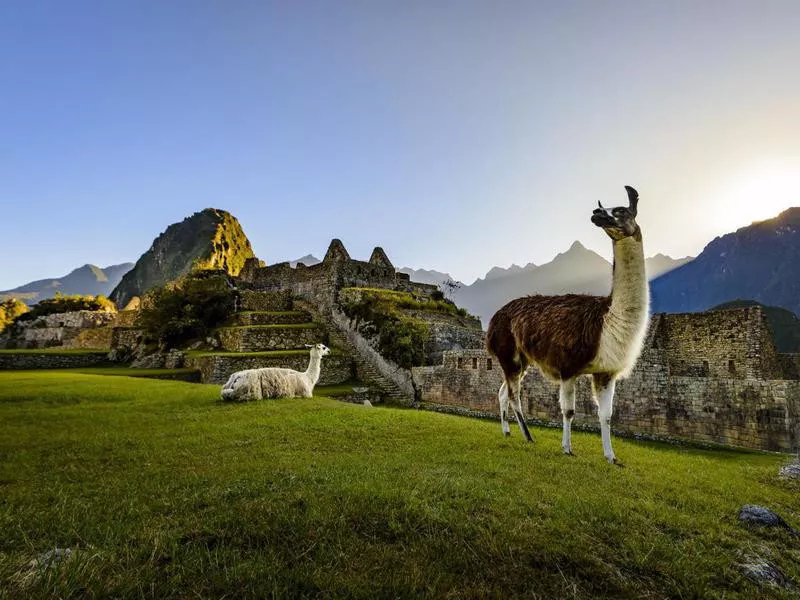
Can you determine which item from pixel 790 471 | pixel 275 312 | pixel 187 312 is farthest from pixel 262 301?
pixel 790 471

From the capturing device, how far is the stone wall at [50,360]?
25.5 m

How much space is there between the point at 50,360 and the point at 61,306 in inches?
802

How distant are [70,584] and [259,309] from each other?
31086mm

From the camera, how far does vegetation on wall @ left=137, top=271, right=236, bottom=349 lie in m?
28.2

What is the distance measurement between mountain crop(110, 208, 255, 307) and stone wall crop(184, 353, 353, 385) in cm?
6567

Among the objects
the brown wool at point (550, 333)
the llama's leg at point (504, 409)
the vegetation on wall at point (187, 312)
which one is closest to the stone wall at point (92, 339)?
the vegetation on wall at point (187, 312)

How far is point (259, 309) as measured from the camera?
3191cm

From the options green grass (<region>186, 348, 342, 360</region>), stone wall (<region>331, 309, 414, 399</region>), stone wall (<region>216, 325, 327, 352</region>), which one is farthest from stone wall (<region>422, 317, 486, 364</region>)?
stone wall (<region>216, 325, 327, 352</region>)

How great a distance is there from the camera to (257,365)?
22.6m

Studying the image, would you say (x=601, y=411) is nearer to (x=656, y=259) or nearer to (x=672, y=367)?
(x=672, y=367)

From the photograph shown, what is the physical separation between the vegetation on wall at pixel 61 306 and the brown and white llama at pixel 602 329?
161 ft

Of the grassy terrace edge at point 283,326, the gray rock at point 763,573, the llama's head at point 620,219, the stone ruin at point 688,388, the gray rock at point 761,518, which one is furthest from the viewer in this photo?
the grassy terrace edge at point 283,326

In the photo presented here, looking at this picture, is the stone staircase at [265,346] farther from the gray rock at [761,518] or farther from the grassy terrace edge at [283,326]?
the gray rock at [761,518]

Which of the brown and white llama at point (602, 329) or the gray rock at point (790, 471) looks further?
the gray rock at point (790, 471)
